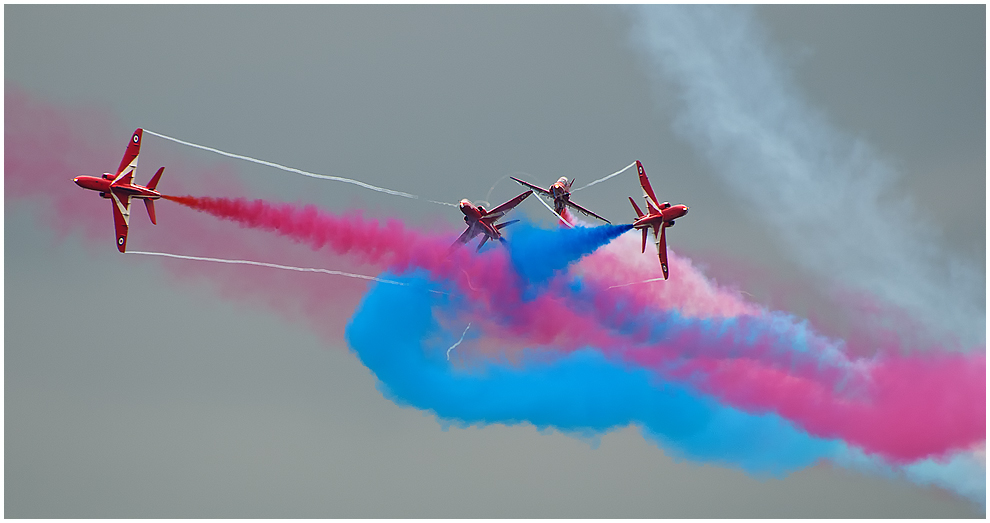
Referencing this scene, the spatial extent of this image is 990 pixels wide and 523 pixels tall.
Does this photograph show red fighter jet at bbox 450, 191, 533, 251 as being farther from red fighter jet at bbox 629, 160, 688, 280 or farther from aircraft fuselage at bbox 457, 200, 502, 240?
red fighter jet at bbox 629, 160, 688, 280

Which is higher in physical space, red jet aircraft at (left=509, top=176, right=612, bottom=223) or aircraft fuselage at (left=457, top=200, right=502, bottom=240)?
red jet aircraft at (left=509, top=176, right=612, bottom=223)

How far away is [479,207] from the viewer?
4838cm

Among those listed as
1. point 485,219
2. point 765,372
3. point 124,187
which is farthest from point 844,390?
point 124,187

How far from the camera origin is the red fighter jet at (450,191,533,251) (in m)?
48.0

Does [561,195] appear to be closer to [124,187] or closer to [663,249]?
[663,249]

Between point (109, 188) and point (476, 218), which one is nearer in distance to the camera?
point (109, 188)

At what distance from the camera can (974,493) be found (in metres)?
51.6

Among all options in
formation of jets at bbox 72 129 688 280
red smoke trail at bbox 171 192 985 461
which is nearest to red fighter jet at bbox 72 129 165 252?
formation of jets at bbox 72 129 688 280

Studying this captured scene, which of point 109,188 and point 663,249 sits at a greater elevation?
point 663,249

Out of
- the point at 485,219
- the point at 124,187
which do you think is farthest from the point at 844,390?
the point at 124,187

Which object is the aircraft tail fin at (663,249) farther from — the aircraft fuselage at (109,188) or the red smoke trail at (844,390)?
the aircraft fuselage at (109,188)


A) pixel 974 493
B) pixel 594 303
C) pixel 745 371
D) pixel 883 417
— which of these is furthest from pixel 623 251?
pixel 974 493

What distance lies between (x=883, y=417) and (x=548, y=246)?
14.2 meters

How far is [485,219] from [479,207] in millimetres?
484
